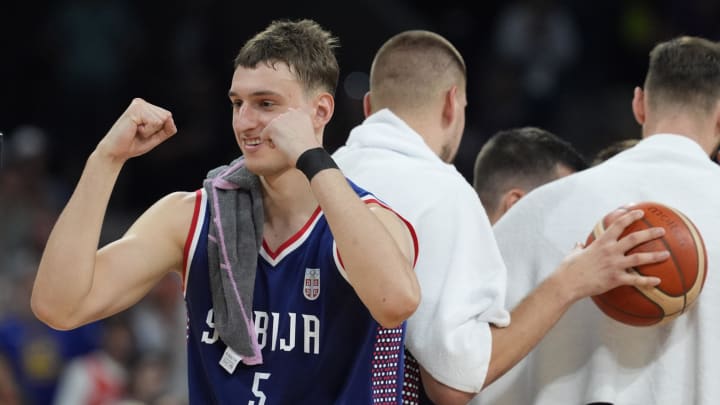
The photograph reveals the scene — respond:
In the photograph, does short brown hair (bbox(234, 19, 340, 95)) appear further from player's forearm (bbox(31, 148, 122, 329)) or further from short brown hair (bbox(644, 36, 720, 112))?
short brown hair (bbox(644, 36, 720, 112))

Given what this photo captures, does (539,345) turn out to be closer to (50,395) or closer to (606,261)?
(606,261)

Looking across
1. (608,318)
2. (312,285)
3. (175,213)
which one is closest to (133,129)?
(175,213)

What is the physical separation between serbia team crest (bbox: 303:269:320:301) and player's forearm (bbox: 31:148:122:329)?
0.65 metres

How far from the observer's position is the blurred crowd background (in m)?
10.6

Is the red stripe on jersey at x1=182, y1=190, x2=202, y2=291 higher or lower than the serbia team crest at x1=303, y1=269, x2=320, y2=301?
higher

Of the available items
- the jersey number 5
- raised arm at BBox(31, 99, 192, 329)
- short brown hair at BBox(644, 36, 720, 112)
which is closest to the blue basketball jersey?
the jersey number 5

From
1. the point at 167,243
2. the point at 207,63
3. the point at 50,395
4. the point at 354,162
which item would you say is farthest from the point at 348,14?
the point at 167,243

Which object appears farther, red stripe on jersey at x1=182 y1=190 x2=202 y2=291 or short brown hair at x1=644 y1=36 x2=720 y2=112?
short brown hair at x1=644 y1=36 x2=720 y2=112

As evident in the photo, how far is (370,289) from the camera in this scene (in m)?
3.33

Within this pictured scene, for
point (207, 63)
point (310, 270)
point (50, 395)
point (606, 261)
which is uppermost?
point (310, 270)

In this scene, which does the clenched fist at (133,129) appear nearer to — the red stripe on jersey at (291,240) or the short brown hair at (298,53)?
the short brown hair at (298,53)

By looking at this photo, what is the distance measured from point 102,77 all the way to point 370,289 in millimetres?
8766

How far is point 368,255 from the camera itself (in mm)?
3311

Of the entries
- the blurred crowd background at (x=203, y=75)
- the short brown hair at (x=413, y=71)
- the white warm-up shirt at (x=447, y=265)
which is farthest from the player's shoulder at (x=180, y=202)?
the blurred crowd background at (x=203, y=75)
